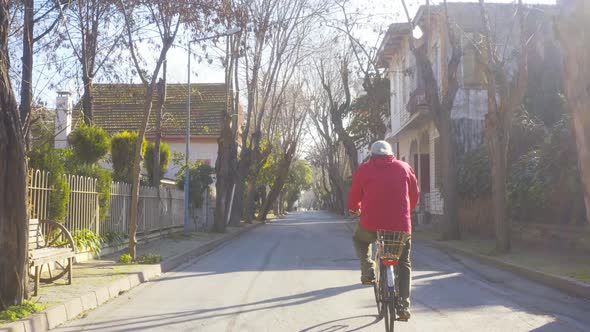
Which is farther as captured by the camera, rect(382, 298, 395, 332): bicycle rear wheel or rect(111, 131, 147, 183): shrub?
rect(111, 131, 147, 183): shrub

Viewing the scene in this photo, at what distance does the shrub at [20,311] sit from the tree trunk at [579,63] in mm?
6341

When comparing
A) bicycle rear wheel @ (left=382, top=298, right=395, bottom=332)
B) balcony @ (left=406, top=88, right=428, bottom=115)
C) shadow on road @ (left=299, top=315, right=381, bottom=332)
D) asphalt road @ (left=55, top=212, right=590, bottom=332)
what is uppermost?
balcony @ (left=406, top=88, right=428, bottom=115)

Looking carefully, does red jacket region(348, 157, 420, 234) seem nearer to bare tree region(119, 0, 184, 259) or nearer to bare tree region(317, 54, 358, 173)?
bare tree region(119, 0, 184, 259)

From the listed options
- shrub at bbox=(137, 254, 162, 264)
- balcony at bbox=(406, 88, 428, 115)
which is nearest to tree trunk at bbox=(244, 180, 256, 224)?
balcony at bbox=(406, 88, 428, 115)

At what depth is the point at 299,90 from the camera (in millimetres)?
37156

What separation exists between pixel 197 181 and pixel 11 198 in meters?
22.2

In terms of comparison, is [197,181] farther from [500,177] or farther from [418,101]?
[500,177]

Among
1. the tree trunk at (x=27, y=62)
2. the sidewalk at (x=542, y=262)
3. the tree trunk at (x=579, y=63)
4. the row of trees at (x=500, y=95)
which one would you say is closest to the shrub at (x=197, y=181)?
the row of trees at (x=500, y=95)

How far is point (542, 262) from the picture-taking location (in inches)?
481

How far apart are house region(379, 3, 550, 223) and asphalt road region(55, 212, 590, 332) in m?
9.59

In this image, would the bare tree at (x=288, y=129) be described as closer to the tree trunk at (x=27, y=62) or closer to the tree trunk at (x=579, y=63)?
the tree trunk at (x=27, y=62)

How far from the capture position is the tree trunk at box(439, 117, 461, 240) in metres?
18.7

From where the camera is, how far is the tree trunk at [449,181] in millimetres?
18672

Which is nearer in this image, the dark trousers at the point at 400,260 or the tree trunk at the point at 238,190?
the dark trousers at the point at 400,260
